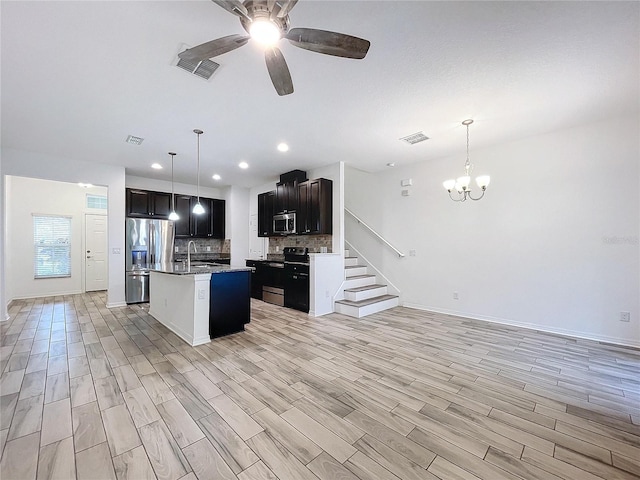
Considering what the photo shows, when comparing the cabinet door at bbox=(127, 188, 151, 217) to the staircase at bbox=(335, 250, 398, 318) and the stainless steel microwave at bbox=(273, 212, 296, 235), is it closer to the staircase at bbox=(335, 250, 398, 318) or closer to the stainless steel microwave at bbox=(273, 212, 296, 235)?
the stainless steel microwave at bbox=(273, 212, 296, 235)

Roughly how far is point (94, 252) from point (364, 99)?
→ 320 inches

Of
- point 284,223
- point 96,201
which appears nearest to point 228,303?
point 284,223

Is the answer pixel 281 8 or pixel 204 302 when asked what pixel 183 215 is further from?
pixel 281 8

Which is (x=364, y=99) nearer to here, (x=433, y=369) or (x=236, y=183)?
(x=433, y=369)

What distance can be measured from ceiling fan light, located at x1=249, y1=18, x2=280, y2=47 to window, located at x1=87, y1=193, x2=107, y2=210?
7.99 metres

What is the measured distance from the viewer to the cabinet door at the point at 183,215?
680 cm

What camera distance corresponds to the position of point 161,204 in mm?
6492

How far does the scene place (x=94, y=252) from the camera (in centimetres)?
715

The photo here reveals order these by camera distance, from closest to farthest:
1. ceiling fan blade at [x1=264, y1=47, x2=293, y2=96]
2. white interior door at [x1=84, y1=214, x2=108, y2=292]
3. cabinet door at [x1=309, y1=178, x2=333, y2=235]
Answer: ceiling fan blade at [x1=264, y1=47, x2=293, y2=96], cabinet door at [x1=309, y1=178, x2=333, y2=235], white interior door at [x1=84, y1=214, x2=108, y2=292]

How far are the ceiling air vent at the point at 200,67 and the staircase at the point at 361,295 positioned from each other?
4.01m

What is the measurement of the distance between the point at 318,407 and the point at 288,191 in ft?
15.3

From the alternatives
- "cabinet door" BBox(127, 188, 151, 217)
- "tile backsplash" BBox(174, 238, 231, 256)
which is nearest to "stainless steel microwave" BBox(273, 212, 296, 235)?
"tile backsplash" BBox(174, 238, 231, 256)

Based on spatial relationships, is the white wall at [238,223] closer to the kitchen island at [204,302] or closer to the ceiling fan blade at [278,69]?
the kitchen island at [204,302]

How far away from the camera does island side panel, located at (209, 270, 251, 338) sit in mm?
3623
